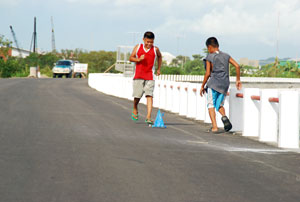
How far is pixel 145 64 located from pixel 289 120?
3711mm

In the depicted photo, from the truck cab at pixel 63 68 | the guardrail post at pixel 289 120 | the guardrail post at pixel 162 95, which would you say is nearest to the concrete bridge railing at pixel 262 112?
the guardrail post at pixel 289 120

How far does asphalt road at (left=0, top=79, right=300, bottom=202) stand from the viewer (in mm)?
5438

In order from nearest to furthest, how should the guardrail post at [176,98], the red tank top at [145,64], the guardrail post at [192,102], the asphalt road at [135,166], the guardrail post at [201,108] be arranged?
1. the asphalt road at [135,166]
2. the red tank top at [145,64]
3. the guardrail post at [201,108]
4. the guardrail post at [192,102]
5. the guardrail post at [176,98]

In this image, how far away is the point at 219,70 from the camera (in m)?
11.7

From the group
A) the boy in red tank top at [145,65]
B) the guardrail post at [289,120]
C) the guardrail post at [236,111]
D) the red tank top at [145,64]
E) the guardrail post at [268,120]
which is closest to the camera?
the guardrail post at [289,120]

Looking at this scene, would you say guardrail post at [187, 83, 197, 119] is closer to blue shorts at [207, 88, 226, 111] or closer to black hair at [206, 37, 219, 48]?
blue shorts at [207, 88, 226, 111]

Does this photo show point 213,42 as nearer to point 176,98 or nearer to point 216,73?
point 216,73

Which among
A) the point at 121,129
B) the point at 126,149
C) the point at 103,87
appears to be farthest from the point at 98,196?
the point at 103,87

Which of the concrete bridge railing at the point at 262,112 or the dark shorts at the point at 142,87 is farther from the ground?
the dark shorts at the point at 142,87

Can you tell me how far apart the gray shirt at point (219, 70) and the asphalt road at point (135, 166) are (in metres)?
1.06

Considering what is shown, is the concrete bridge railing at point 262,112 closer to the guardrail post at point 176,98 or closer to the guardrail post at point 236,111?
the guardrail post at point 236,111

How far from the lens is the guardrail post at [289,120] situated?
9.98m

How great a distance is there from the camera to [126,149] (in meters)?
8.27

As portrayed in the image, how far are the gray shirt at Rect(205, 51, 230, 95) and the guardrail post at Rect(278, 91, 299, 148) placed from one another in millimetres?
1833
